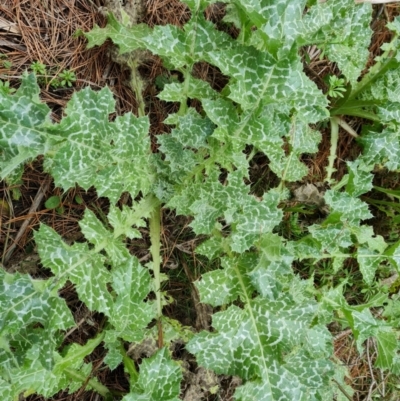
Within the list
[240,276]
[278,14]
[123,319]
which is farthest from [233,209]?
[278,14]

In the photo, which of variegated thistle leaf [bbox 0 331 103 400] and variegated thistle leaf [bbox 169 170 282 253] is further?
variegated thistle leaf [bbox 169 170 282 253]

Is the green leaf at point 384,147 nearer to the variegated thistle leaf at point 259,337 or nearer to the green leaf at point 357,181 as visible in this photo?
the green leaf at point 357,181

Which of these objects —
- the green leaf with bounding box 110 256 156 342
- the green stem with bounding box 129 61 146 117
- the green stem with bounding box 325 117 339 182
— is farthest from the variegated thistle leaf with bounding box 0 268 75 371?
the green stem with bounding box 325 117 339 182

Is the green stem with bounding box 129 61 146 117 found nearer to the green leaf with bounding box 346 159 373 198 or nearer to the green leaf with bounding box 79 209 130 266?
the green leaf with bounding box 79 209 130 266

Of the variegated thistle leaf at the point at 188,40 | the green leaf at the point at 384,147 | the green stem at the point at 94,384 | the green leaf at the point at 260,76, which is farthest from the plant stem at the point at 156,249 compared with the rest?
the green leaf at the point at 384,147

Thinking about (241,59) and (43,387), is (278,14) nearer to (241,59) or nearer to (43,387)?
(241,59)

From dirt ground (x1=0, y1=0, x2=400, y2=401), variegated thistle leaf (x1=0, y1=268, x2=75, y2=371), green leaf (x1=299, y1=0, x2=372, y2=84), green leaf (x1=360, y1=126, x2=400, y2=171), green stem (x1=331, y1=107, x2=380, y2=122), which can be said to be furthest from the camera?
green stem (x1=331, y1=107, x2=380, y2=122)
